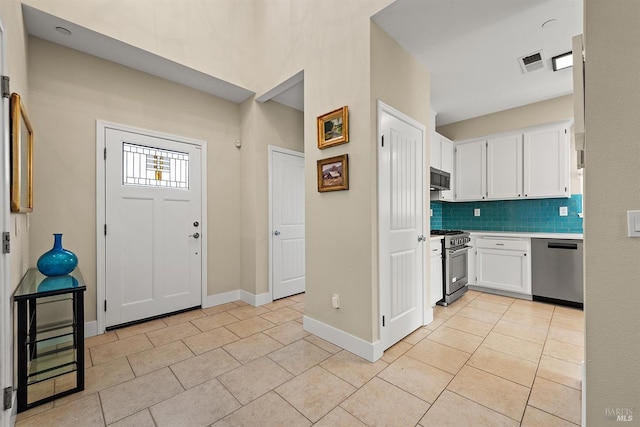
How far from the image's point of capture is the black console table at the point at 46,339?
5.48 ft

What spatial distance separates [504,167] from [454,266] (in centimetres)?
181

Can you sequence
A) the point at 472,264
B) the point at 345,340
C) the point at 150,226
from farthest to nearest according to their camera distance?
1. the point at 472,264
2. the point at 150,226
3. the point at 345,340

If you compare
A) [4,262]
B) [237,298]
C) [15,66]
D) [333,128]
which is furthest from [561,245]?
[15,66]

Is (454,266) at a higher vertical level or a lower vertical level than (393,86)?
lower

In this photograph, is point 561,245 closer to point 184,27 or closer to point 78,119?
point 184,27

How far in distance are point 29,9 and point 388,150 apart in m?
3.07

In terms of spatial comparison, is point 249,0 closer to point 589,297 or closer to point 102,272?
point 102,272

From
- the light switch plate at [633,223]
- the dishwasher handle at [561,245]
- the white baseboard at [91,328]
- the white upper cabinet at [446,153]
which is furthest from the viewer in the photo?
the white upper cabinet at [446,153]

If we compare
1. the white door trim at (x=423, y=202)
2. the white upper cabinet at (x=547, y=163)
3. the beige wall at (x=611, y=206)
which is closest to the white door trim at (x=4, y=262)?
the white door trim at (x=423, y=202)

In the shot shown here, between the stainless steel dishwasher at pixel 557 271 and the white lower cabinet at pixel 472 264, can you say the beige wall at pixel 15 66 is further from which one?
the stainless steel dishwasher at pixel 557 271

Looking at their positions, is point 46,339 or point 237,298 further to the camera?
point 237,298

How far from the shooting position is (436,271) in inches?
134

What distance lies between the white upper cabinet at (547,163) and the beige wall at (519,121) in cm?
14

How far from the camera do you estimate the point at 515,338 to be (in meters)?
2.59
